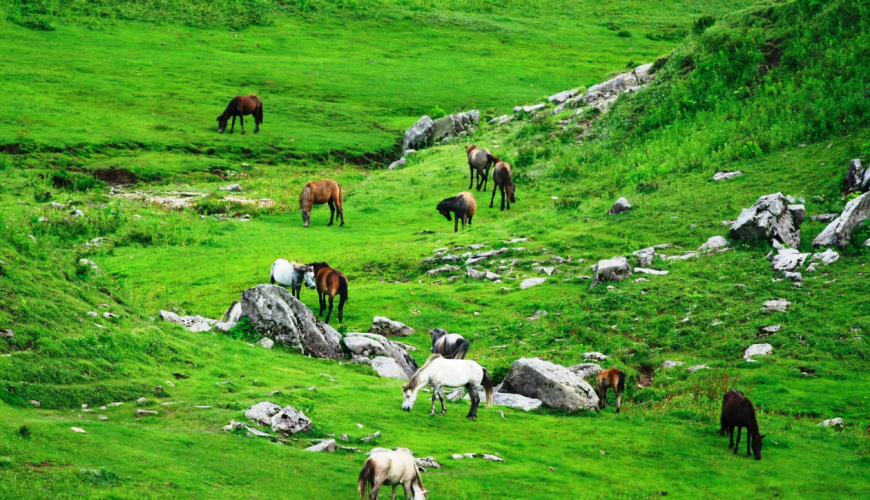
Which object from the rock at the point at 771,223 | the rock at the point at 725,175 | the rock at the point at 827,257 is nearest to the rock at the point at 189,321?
the rock at the point at 771,223

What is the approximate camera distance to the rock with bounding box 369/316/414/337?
24.5 metres

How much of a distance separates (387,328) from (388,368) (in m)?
3.51

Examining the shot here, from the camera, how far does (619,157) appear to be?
39594mm

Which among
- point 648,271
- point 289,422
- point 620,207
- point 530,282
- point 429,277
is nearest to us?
point 289,422

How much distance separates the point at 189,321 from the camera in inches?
883

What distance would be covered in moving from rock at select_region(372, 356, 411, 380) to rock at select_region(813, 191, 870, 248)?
13.8m

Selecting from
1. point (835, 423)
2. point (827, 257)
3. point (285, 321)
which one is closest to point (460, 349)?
point (285, 321)

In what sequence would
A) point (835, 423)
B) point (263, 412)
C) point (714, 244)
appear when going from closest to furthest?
point (263, 412) → point (835, 423) → point (714, 244)

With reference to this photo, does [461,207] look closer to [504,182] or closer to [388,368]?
[504,182]

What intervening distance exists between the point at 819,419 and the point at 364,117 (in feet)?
165

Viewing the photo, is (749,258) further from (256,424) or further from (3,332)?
(3,332)

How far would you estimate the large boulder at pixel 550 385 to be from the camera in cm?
1867

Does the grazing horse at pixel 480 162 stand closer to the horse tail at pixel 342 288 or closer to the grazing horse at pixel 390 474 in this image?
the horse tail at pixel 342 288

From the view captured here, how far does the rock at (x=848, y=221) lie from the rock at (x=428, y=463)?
17042 millimetres
